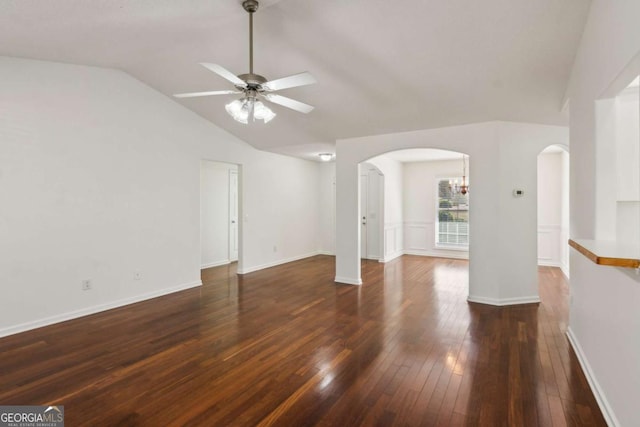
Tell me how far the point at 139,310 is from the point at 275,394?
9.06 feet

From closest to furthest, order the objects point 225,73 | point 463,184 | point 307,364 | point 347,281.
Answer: point 225,73
point 307,364
point 347,281
point 463,184

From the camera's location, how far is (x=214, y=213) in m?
7.10

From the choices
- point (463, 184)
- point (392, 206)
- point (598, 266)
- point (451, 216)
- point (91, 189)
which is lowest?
point (598, 266)

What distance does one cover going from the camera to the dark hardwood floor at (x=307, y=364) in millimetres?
2076

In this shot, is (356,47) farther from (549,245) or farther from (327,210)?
(549,245)

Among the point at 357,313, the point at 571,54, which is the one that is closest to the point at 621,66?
the point at 571,54

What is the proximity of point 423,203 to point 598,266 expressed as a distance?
6.16 m

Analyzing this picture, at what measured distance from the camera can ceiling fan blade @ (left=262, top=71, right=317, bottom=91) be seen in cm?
232

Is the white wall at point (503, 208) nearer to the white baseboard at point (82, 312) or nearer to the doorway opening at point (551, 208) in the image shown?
the doorway opening at point (551, 208)

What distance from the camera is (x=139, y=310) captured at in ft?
13.6

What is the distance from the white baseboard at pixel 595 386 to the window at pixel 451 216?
499 cm

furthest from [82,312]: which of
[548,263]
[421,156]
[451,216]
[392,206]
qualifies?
[548,263]

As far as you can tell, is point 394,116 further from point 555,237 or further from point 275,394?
point 555,237

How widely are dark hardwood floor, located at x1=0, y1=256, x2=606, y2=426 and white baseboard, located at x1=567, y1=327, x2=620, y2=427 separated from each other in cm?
5
